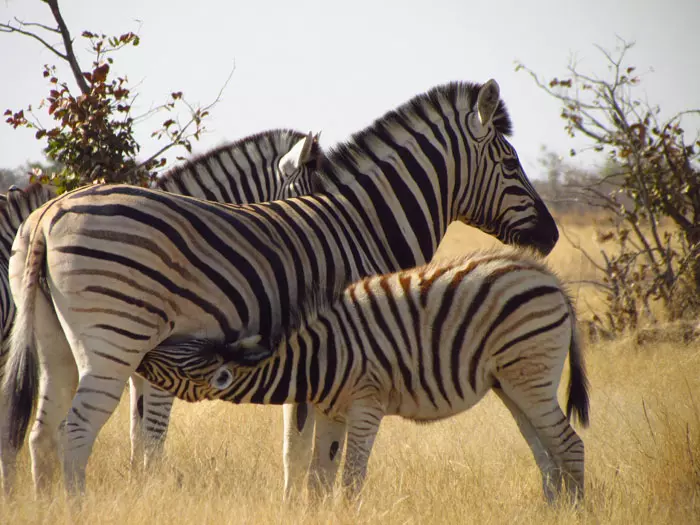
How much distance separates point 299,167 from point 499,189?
1718 millimetres

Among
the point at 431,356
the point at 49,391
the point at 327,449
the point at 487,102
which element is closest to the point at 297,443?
the point at 327,449

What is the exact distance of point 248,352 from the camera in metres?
4.39

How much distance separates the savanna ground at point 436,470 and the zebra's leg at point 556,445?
144 millimetres

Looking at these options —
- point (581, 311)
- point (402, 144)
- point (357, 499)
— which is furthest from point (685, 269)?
point (357, 499)

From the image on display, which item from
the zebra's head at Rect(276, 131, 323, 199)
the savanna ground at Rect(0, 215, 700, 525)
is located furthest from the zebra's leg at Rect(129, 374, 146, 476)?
the zebra's head at Rect(276, 131, 323, 199)

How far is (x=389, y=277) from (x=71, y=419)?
2.02 m

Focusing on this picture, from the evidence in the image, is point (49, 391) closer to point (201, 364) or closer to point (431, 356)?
point (201, 364)

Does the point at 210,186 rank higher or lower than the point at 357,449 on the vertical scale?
higher

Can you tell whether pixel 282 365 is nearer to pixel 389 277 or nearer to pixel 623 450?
pixel 389 277

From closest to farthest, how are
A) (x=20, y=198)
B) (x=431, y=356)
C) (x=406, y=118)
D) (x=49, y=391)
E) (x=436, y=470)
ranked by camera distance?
(x=49, y=391), (x=431, y=356), (x=436, y=470), (x=406, y=118), (x=20, y=198)

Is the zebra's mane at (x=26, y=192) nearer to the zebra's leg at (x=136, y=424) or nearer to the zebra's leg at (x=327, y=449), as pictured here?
the zebra's leg at (x=136, y=424)

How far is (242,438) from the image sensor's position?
21.1ft

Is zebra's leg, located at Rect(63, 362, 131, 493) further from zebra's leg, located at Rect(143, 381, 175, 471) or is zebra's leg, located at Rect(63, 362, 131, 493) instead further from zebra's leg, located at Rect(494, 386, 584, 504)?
zebra's leg, located at Rect(494, 386, 584, 504)

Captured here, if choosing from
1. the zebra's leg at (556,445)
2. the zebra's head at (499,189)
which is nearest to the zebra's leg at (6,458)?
the zebra's leg at (556,445)
